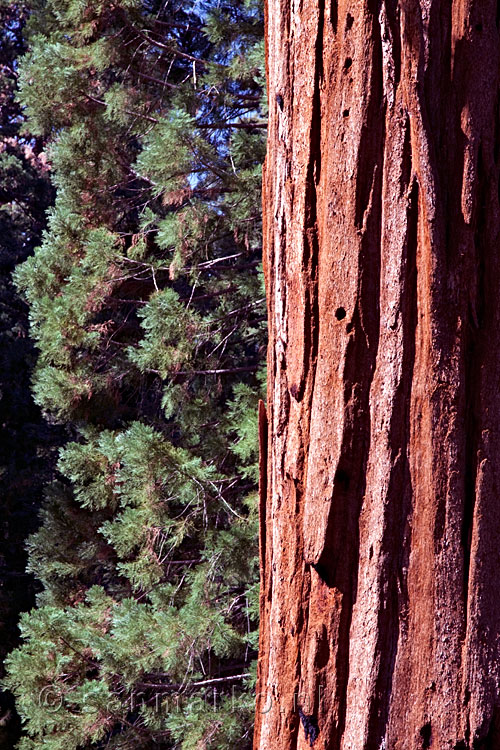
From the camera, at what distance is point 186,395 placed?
529cm

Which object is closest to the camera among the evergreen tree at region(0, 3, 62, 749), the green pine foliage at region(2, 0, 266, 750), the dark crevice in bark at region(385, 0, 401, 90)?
the dark crevice in bark at region(385, 0, 401, 90)

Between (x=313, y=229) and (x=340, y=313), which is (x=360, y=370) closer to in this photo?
(x=340, y=313)

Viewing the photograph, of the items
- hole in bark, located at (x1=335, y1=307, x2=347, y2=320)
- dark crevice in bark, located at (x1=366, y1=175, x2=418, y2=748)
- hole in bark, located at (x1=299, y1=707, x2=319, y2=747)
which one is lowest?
hole in bark, located at (x1=299, y1=707, x2=319, y2=747)

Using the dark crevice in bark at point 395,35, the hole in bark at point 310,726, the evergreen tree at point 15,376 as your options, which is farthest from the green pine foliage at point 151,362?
the dark crevice in bark at point 395,35

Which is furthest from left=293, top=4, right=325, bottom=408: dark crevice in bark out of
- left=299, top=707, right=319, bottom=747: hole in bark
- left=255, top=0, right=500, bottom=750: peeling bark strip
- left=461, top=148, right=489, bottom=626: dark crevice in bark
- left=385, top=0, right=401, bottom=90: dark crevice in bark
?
left=299, top=707, right=319, bottom=747: hole in bark

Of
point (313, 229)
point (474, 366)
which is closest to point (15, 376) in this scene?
point (313, 229)

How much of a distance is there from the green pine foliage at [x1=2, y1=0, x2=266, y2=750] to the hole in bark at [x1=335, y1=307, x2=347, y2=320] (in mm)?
3140

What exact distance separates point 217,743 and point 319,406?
3.74m

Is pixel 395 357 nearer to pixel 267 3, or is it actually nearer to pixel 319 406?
pixel 319 406

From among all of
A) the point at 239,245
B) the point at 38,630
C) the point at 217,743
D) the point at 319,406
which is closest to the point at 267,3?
the point at 319,406

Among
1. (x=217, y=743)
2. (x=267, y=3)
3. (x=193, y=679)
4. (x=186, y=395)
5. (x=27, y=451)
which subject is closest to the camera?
(x=267, y=3)

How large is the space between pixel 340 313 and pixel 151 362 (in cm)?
367

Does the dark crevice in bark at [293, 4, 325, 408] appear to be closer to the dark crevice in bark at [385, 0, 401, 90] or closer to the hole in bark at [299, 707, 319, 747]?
the dark crevice in bark at [385, 0, 401, 90]

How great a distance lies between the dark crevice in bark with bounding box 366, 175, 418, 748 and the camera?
140 cm
